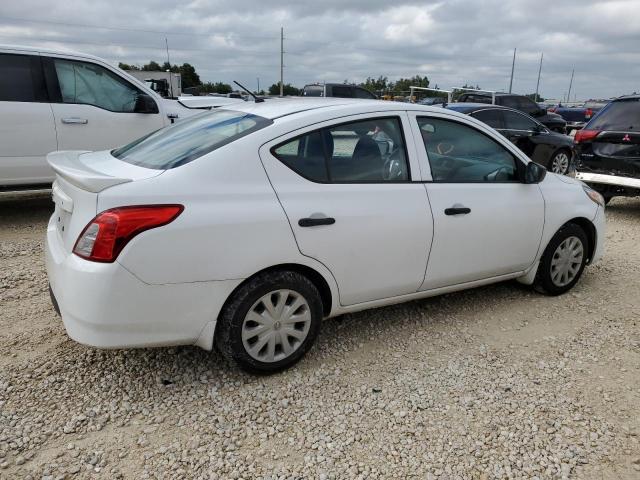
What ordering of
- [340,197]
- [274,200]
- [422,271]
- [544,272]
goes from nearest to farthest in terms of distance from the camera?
[274,200], [340,197], [422,271], [544,272]

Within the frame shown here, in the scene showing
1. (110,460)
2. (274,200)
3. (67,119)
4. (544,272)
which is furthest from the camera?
(67,119)

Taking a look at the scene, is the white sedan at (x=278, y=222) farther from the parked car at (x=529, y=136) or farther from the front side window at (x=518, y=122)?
the front side window at (x=518, y=122)

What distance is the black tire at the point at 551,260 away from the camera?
421 centimetres

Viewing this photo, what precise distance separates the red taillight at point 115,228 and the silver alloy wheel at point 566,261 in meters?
3.23

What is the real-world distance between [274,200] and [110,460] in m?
1.49

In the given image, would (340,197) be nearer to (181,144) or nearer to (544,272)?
(181,144)

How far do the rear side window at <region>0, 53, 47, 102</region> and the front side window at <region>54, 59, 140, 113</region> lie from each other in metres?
0.22

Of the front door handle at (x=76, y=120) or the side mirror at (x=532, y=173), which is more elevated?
the front door handle at (x=76, y=120)

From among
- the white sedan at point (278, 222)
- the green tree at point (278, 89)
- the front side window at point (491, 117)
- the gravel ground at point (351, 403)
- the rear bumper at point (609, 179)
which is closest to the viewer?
the gravel ground at point (351, 403)

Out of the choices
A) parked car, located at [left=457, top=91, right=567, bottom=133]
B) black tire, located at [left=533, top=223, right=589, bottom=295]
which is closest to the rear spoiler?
black tire, located at [left=533, top=223, right=589, bottom=295]

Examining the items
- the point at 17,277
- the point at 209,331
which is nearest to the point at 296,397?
the point at 209,331

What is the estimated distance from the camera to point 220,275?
2.68 m

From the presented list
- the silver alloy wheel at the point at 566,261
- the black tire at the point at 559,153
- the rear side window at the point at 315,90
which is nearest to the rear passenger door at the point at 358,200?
the silver alloy wheel at the point at 566,261

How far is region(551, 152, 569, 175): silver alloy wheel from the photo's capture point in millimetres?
10875
